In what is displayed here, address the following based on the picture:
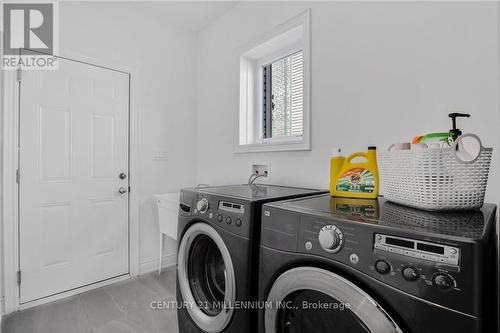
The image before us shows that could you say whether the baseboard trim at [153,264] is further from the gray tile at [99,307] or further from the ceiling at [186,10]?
the ceiling at [186,10]

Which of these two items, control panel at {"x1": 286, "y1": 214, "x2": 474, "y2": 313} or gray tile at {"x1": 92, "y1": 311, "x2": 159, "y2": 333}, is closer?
control panel at {"x1": 286, "y1": 214, "x2": 474, "y2": 313}

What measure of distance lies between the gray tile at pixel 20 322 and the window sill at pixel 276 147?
196cm

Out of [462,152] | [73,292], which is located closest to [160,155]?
[73,292]

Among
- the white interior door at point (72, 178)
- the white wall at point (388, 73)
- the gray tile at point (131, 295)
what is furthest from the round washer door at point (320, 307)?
the white interior door at point (72, 178)

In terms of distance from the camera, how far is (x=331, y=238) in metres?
0.74

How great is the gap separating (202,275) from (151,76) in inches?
81.9

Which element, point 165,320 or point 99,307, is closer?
point 165,320

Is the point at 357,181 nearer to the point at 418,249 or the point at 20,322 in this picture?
the point at 418,249

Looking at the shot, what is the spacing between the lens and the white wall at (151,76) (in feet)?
7.22

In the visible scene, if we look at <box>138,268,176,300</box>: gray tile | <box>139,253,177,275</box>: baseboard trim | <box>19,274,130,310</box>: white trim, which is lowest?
<box>138,268,176,300</box>: gray tile

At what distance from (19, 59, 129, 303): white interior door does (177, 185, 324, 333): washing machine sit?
4.01 ft

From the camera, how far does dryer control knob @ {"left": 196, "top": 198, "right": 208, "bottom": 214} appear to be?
131 cm

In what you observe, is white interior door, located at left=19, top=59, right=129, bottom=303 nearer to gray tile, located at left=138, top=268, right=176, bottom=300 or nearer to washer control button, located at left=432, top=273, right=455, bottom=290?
gray tile, located at left=138, top=268, right=176, bottom=300

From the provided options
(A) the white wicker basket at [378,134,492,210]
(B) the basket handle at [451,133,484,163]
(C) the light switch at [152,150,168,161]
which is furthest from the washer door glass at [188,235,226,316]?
(C) the light switch at [152,150,168,161]
